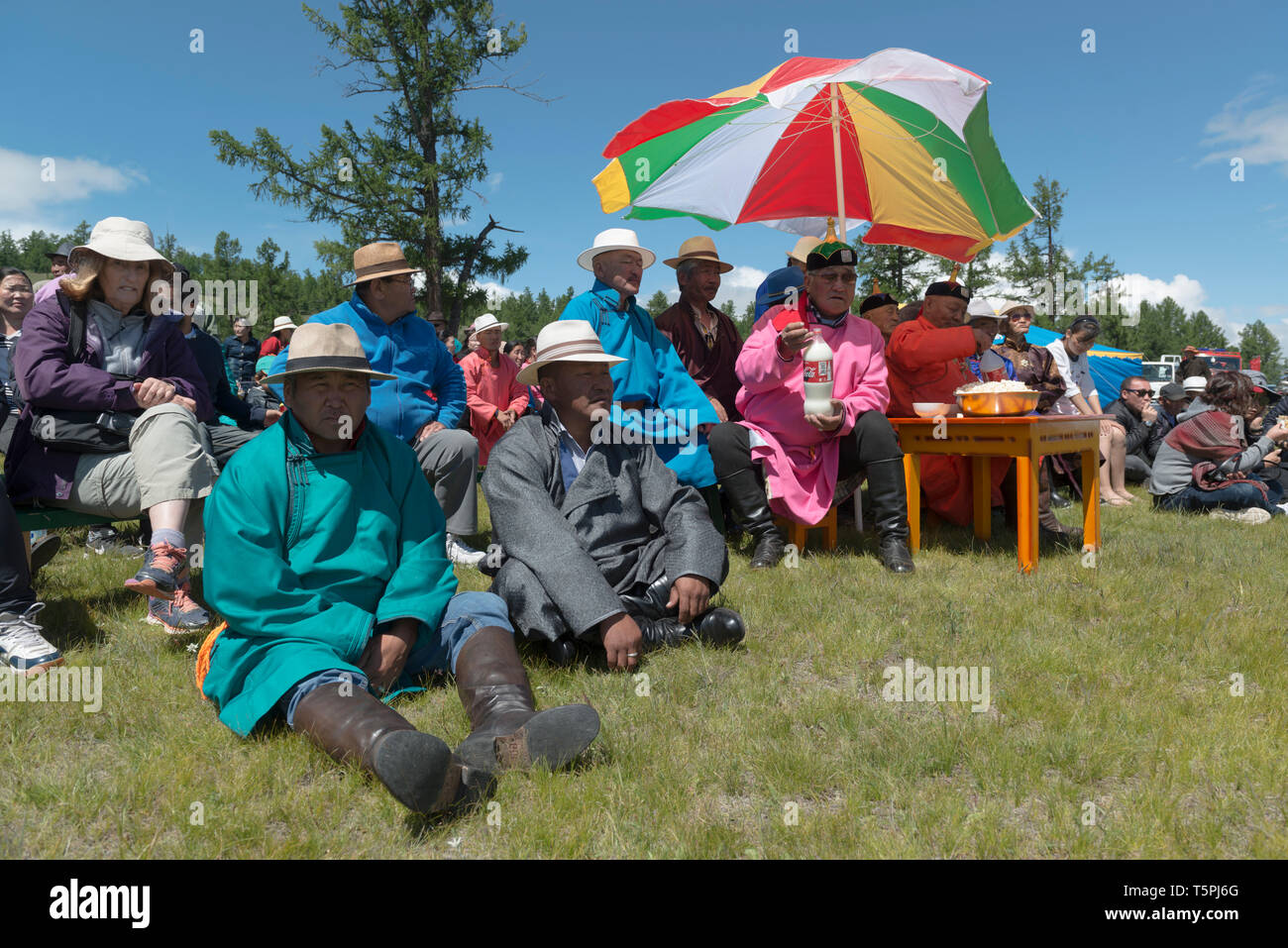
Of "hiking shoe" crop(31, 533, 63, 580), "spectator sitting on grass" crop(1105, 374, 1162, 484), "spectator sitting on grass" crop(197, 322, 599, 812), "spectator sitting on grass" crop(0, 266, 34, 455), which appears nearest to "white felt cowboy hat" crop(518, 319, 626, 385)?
"spectator sitting on grass" crop(197, 322, 599, 812)

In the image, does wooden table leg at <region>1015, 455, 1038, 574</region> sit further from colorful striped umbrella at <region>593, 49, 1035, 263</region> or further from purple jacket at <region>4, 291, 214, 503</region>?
purple jacket at <region>4, 291, 214, 503</region>

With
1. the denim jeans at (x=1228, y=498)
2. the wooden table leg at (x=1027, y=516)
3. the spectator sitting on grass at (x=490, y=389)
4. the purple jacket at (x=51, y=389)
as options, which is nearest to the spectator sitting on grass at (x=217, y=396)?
the purple jacket at (x=51, y=389)

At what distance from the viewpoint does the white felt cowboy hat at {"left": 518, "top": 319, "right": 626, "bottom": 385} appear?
3502 millimetres

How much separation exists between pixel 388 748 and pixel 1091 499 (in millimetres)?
5147

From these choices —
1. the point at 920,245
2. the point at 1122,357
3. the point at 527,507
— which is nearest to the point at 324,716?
the point at 527,507

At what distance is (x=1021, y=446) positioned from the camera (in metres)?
5.01

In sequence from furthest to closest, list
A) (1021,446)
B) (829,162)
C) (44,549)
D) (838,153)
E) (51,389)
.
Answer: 1. (829,162)
2. (838,153)
3. (1021,446)
4. (44,549)
5. (51,389)

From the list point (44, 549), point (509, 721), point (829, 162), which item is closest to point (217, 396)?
point (44, 549)

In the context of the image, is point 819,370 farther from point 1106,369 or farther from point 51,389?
point 1106,369

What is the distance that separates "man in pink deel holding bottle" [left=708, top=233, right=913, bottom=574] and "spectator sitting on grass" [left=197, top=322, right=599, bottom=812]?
2.78 m

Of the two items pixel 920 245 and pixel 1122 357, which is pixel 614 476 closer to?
pixel 920 245

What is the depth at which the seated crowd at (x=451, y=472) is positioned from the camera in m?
2.76
